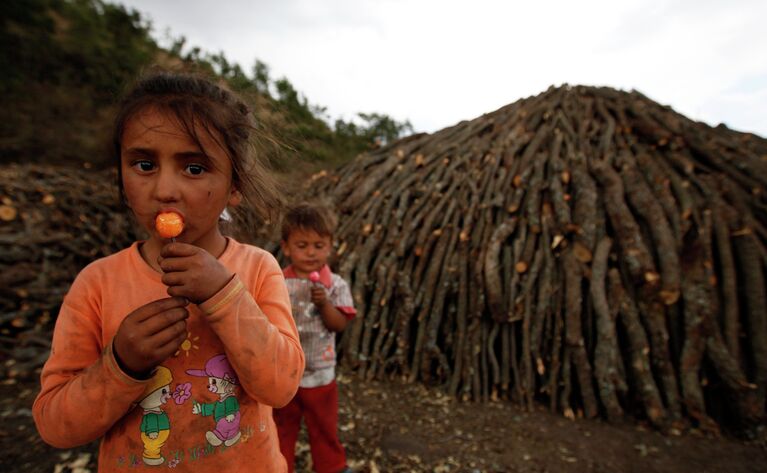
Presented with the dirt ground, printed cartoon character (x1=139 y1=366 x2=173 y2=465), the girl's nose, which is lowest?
the dirt ground

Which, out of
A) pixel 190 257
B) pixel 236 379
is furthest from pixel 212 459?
pixel 190 257

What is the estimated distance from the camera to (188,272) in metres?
0.91

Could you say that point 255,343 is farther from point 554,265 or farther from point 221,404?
point 554,265

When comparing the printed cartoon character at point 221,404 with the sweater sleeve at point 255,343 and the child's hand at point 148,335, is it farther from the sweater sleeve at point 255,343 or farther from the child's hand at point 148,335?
the child's hand at point 148,335

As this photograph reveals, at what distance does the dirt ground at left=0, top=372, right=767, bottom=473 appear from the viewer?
2.74 m

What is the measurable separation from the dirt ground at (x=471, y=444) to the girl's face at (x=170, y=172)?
2.31 metres

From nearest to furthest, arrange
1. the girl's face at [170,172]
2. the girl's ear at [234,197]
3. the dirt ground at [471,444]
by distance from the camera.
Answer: the girl's face at [170,172], the girl's ear at [234,197], the dirt ground at [471,444]

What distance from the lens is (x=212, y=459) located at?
1.10 metres

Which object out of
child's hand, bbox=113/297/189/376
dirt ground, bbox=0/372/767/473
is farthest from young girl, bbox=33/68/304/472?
dirt ground, bbox=0/372/767/473

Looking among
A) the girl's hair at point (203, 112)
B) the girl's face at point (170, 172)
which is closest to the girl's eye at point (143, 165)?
the girl's face at point (170, 172)

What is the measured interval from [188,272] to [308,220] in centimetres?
146

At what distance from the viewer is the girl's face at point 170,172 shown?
3.28ft

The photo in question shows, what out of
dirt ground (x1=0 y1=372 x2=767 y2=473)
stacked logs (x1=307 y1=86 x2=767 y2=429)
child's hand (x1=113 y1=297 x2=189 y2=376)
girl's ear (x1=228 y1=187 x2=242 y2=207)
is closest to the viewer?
child's hand (x1=113 y1=297 x2=189 y2=376)

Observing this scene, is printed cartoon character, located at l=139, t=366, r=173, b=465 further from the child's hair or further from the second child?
the child's hair
